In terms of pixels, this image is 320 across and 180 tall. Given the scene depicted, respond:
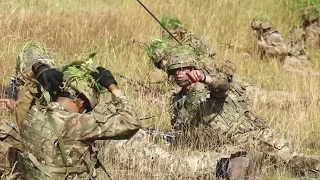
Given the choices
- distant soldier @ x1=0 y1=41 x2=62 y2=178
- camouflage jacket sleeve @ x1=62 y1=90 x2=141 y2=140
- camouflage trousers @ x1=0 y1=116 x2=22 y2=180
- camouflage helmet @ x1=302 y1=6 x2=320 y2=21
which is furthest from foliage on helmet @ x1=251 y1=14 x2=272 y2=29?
camouflage jacket sleeve @ x1=62 y1=90 x2=141 y2=140

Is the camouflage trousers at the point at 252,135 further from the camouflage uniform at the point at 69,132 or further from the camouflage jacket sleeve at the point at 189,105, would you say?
the camouflage uniform at the point at 69,132

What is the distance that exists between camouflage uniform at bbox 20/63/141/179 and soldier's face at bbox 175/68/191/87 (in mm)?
1562

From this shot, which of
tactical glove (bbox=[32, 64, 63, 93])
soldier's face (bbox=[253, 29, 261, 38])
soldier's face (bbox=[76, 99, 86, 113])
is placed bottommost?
soldier's face (bbox=[76, 99, 86, 113])

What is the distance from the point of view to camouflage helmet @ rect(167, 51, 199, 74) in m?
5.51

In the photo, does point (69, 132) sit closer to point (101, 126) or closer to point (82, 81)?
point (101, 126)

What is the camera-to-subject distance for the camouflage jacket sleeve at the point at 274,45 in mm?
9805

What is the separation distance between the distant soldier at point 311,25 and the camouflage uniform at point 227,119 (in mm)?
4932

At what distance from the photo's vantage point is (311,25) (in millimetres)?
10844

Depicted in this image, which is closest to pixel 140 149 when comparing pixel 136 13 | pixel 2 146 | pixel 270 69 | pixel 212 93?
pixel 212 93

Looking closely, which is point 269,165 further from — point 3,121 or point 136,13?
point 136,13

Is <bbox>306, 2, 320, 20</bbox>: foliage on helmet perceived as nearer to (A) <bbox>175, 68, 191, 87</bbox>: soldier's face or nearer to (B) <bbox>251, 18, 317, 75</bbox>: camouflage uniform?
(B) <bbox>251, 18, 317, 75</bbox>: camouflage uniform

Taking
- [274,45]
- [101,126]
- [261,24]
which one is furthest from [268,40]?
[101,126]

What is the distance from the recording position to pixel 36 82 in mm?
4102

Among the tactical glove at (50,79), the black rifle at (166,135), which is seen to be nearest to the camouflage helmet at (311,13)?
the black rifle at (166,135)
